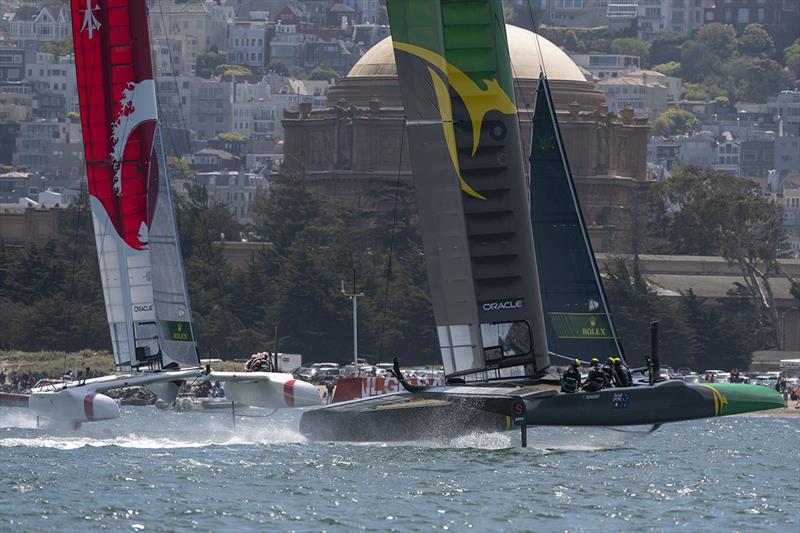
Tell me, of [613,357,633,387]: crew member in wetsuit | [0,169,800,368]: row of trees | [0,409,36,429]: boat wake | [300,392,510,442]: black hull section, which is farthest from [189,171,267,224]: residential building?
[613,357,633,387]: crew member in wetsuit

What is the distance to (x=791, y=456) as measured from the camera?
1652 inches

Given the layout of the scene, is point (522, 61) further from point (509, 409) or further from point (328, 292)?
point (509, 409)

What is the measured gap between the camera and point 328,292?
79.3 m

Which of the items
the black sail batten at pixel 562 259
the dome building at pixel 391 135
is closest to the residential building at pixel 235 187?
the dome building at pixel 391 135

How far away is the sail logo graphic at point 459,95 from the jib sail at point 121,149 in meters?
5.09

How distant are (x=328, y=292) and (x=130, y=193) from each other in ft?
127

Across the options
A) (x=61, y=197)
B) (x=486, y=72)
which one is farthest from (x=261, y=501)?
(x=61, y=197)

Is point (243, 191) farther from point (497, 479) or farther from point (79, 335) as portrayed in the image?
point (497, 479)

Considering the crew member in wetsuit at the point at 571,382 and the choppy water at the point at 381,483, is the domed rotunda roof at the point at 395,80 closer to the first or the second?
the choppy water at the point at 381,483

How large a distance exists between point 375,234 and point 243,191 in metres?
93.1

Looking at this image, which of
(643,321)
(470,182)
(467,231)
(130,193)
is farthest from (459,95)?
(643,321)

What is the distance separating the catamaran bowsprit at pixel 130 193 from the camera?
40.4 metres

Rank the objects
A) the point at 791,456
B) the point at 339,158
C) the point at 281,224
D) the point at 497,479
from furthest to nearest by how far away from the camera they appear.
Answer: the point at 339,158 → the point at 281,224 → the point at 791,456 → the point at 497,479

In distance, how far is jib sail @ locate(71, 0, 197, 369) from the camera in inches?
1596
